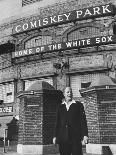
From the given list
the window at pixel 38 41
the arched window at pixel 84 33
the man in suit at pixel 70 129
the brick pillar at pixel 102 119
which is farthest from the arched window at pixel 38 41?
the man in suit at pixel 70 129

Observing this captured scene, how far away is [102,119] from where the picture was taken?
31.2 feet

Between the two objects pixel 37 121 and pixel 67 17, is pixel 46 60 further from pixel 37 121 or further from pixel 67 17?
pixel 37 121

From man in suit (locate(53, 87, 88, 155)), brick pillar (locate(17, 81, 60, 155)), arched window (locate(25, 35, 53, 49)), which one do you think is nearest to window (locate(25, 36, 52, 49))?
arched window (locate(25, 35, 53, 49))

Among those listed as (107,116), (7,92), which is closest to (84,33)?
(7,92)

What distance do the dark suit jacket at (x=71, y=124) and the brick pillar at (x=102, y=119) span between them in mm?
4619

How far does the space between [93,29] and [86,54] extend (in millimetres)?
1948

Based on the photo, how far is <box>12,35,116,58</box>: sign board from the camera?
17066 millimetres

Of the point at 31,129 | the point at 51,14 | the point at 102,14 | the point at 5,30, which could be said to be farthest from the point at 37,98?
the point at 5,30

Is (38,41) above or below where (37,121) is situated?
above

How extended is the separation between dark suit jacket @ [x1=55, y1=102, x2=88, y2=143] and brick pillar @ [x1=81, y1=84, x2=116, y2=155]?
462 cm

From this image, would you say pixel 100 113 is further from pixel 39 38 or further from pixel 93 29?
pixel 39 38

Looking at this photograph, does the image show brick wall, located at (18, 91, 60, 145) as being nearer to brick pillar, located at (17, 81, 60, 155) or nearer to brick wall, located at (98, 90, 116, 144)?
brick pillar, located at (17, 81, 60, 155)

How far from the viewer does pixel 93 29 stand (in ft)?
60.6

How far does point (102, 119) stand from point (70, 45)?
9247 millimetres
